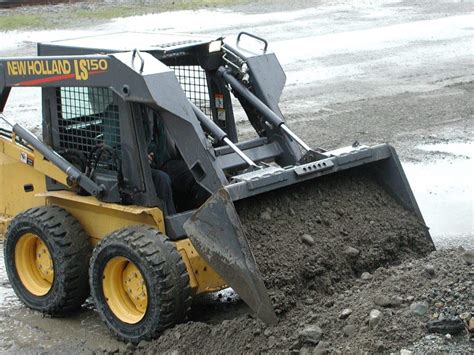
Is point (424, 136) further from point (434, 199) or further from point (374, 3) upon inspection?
point (374, 3)

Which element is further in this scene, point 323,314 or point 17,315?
point 17,315

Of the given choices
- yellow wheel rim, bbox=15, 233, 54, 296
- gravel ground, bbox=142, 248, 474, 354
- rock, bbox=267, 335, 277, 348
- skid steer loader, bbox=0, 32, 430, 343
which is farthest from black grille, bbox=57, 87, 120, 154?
rock, bbox=267, 335, 277, 348

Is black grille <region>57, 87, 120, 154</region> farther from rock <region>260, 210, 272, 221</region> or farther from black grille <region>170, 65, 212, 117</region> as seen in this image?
rock <region>260, 210, 272, 221</region>

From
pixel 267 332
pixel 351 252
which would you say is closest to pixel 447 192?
pixel 351 252

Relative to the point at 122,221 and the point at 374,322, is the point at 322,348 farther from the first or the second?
the point at 122,221

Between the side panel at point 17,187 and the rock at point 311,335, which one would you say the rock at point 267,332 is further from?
the side panel at point 17,187

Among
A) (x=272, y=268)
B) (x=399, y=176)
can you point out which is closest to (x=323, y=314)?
(x=272, y=268)

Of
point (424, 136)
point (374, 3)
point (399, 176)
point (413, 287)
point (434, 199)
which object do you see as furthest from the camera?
point (374, 3)

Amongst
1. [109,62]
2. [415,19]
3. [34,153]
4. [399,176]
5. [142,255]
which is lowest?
[415,19]

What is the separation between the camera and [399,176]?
7980mm

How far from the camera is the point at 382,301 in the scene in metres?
6.41

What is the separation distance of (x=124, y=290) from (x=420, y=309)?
7.72ft

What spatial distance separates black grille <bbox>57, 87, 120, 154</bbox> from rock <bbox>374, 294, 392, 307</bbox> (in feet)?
8.04

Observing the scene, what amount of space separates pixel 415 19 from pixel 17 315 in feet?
63.5
